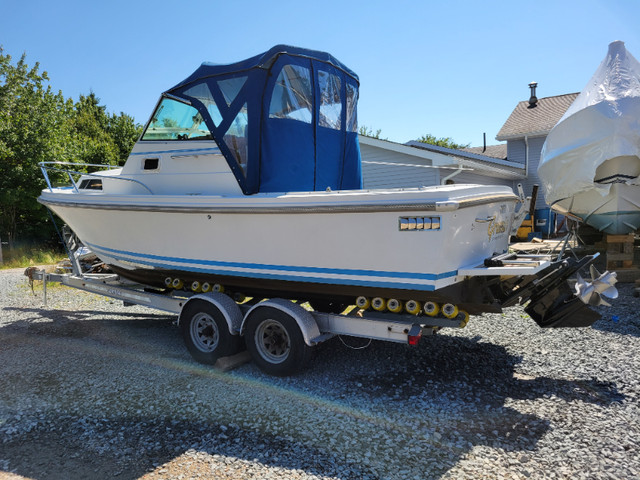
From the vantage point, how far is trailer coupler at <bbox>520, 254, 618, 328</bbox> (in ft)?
13.3

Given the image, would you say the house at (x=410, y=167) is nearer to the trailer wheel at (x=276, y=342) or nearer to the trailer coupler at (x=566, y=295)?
the trailer coupler at (x=566, y=295)

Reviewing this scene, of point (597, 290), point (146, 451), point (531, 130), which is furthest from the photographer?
point (531, 130)

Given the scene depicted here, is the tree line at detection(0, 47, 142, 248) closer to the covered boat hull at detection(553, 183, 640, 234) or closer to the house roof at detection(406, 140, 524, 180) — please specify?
the house roof at detection(406, 140, 524, 180)

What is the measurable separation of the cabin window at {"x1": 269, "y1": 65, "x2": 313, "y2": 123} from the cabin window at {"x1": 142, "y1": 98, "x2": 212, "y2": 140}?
0.83m

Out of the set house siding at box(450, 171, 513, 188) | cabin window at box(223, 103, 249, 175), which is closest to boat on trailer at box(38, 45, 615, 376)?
cabin window at box(223, 103, 249, 175)

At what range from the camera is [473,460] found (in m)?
2.91

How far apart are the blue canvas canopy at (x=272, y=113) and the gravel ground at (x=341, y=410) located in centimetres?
201

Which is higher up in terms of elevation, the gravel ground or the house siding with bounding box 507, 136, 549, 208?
the house siding with bounding box 507, 136, 549, 208

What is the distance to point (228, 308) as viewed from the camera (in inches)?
183

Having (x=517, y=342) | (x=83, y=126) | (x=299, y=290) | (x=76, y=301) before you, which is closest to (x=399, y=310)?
(x=299, y=290)

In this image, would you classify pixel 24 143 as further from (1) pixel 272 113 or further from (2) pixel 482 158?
(2) pixel 482 158

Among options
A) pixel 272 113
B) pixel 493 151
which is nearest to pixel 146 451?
pixel 272 113

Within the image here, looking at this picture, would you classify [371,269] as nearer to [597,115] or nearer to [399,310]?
[399,310]

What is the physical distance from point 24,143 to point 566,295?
16.6 meters
